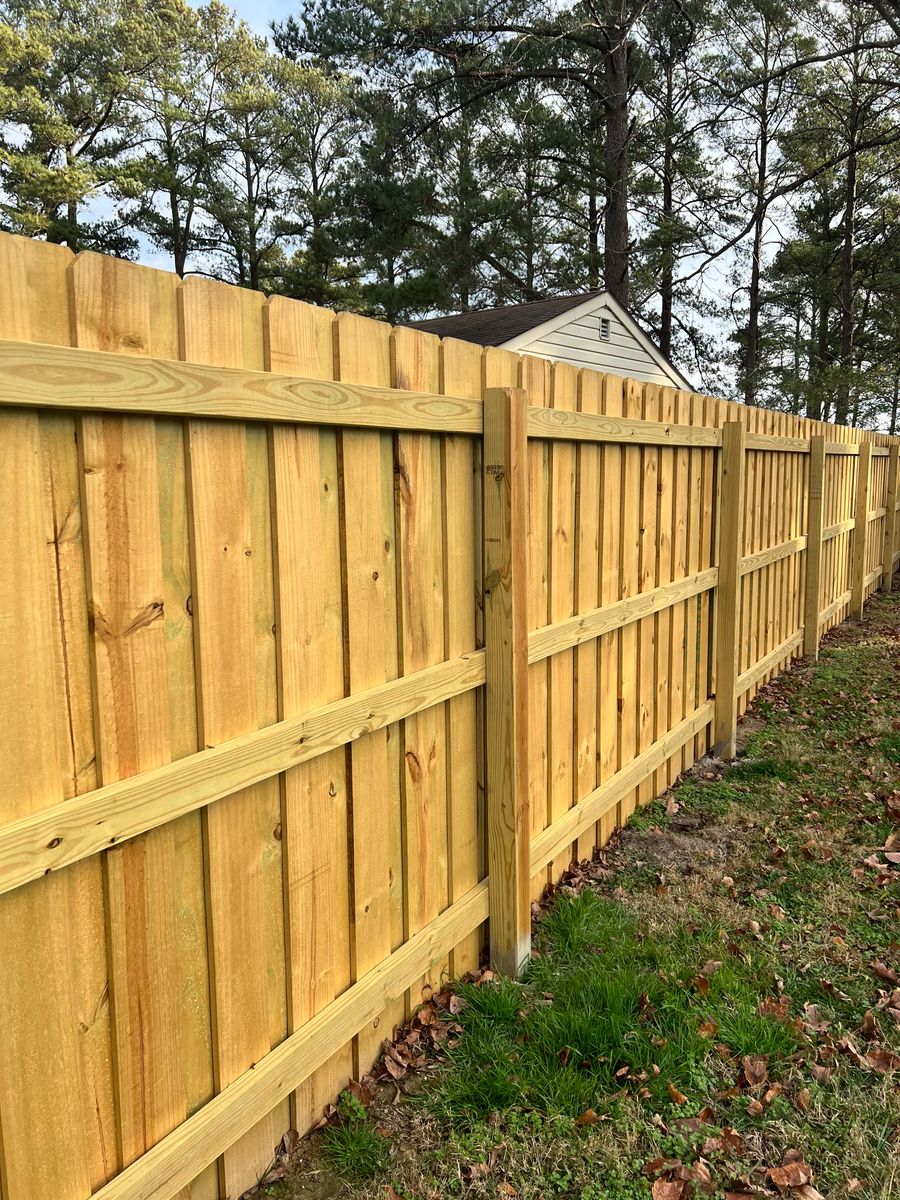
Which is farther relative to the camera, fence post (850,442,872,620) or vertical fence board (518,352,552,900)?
fence post (850,442,872,620)

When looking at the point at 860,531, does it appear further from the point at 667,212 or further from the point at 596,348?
the point at 667,212

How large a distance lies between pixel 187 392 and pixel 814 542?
22.8 ft

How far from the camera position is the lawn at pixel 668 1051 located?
2.09 m

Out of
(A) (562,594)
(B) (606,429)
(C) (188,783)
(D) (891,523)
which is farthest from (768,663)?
(D) (891,523)

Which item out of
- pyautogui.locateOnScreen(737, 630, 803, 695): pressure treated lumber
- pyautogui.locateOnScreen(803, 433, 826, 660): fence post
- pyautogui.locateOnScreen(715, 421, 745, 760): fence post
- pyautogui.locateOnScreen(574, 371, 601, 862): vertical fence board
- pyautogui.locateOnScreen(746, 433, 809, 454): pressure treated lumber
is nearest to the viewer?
pyautogui.locateOnScreen(574, 371, 601, 862): vertical fence board

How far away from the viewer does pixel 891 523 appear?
11.6 meters

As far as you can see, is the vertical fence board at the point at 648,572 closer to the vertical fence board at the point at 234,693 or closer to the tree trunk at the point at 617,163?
the vertical fence board at the point at 234,693

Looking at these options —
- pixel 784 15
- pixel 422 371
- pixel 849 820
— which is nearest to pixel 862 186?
pixel 784 15

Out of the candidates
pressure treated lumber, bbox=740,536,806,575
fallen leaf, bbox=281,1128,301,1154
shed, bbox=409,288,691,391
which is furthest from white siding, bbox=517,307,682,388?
fallen leaf, bbox=281,1128,301,1154

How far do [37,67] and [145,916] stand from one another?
26486 millimetres

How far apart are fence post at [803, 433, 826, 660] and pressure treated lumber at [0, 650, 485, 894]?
5.93 meters

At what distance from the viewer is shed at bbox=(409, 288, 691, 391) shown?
37.7 feet

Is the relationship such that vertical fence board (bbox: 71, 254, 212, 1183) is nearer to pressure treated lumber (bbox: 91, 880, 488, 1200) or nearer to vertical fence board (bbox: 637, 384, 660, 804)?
pressure treated lumber (bbox: 91, 880, 488, 1200)

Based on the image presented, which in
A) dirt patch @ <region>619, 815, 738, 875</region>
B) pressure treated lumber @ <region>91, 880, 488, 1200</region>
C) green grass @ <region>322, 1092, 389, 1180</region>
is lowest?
green grass @ <region>322, 1092, 389, 1180</region>
